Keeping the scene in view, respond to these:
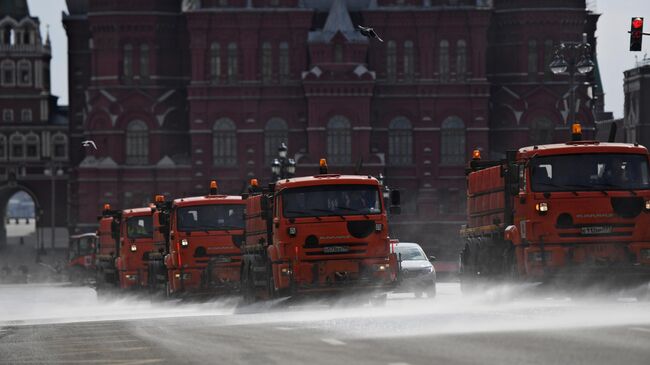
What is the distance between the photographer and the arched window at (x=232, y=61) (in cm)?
11988

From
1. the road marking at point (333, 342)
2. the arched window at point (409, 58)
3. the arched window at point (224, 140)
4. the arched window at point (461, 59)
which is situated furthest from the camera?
the arched window at point (409, 58)

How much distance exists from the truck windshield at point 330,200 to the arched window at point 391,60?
89154 millimetres

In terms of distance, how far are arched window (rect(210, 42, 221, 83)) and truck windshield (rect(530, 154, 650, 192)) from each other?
9128 centimetres

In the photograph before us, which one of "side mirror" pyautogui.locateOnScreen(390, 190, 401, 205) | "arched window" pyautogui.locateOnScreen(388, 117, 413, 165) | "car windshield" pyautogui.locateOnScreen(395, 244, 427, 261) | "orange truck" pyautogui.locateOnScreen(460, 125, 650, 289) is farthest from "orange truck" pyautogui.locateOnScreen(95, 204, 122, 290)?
"arched window" pyautogui.locateOnScreen(388, 117, 413, 165)

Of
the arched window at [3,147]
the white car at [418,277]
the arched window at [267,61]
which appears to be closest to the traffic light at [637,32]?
the white car at [418,277]

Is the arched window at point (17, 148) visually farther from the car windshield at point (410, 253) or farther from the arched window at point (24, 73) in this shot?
the car windshield at point (410, 253)

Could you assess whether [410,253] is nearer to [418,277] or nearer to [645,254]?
[418,277]

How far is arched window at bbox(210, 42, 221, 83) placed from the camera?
4717 inches

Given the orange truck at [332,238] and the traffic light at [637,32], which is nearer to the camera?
the orange truck at [332,238]

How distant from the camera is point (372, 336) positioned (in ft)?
70.2

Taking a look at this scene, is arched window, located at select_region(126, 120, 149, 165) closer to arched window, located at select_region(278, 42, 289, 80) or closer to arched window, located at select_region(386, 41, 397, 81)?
arched window, located at select_region(278, 42, 289, 80)

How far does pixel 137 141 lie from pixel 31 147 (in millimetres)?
42047

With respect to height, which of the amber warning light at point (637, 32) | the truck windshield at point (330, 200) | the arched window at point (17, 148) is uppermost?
the arched window at point (17, 148)

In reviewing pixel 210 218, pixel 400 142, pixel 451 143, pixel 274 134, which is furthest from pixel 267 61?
pixel 210 218
